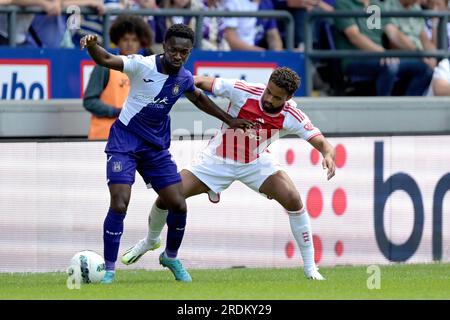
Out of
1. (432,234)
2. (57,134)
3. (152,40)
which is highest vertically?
(152,40)

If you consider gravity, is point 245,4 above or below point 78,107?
above

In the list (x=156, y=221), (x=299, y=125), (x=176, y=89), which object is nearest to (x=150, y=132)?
(x=176, y=89)

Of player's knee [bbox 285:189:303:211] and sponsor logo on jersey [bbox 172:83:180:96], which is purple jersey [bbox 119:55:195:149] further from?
player's knee [bbox 285:189:303:211]

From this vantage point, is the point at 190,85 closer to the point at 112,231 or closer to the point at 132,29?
the point at 112,231

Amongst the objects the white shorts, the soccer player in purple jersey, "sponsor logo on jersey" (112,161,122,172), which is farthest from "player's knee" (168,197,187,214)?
the white shorts

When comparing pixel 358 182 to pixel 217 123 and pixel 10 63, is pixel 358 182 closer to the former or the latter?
pixel 217 123

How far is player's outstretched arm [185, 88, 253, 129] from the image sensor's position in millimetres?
12452

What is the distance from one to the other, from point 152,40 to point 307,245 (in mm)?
3470

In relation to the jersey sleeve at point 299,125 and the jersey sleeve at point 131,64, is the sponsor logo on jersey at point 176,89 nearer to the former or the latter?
the jersey sleeve at point 131,64

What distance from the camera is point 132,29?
48.9 ft

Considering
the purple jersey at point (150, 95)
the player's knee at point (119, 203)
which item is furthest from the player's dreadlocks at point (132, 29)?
the player's knee at point (119, 203)

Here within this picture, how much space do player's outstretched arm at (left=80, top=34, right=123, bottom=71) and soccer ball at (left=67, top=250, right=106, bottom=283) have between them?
1711mm
